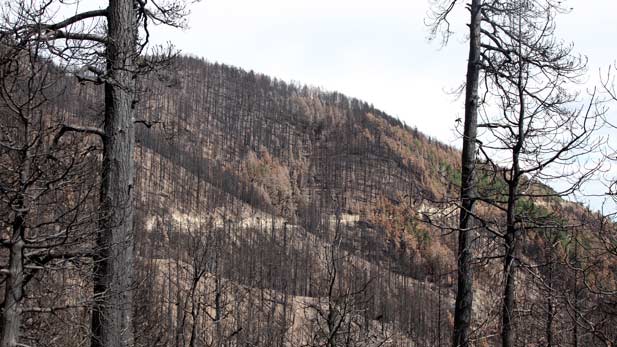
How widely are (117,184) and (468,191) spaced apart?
394 centimetres

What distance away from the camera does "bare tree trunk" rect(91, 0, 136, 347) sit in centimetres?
483

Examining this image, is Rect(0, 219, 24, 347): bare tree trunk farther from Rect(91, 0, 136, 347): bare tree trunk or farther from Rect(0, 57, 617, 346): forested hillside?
Rect(0, 57, 617, 346): forested hillside

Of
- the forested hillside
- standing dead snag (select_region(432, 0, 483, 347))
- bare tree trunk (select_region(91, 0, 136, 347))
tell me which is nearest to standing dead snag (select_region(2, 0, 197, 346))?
bare tree trunk (select_region(91, 0, 136, 347))

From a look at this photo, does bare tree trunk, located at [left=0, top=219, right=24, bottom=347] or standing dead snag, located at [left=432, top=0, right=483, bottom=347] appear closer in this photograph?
bare tree trunk, located at [left=0, top=219, right=24, bottom=347]

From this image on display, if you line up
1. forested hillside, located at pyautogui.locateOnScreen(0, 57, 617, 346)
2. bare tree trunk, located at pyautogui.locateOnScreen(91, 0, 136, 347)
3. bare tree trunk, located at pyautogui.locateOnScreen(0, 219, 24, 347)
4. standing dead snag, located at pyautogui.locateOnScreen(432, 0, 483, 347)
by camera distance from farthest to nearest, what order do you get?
forested hillside, located at pyautogui.locateOnScreen(0, 57, 617, 346), standing dead snag, located at pyautogui.locateOnScreen(432, 0, 483, 347), bare tree trunk, located at pyautogui.locateOnScreen(91, 0, 136, 347), bare tree trunk, located at pyautogui.locateOnScreen(0, 219, 24, 347)

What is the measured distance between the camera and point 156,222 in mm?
88750

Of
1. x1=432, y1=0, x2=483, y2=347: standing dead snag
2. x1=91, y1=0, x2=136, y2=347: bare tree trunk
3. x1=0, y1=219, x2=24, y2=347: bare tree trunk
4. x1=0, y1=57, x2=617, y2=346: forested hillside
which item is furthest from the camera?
x1=0, y1=57, x2=617, y2=346: forested hillside

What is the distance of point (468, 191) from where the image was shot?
656cm

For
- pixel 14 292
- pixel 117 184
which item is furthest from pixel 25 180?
pixel 14 292

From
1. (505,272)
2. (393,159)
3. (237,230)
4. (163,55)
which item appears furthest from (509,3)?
(393,159)

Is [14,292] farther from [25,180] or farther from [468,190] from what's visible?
[468,190]

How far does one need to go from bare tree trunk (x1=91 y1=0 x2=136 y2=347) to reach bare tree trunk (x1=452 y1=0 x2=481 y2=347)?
355cm

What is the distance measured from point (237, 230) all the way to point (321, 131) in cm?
7962

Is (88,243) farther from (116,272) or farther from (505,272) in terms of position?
(505,272)
